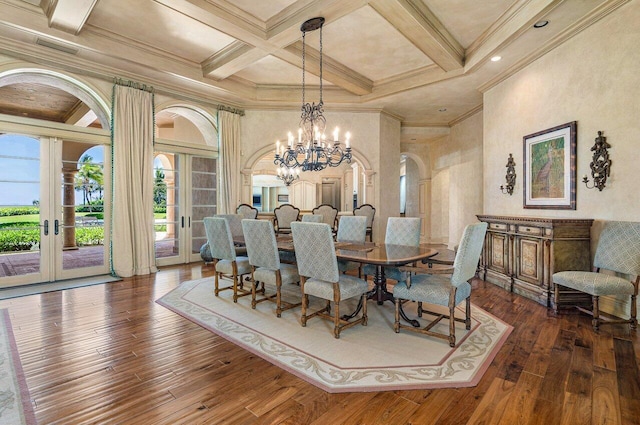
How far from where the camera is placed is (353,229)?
186 inches

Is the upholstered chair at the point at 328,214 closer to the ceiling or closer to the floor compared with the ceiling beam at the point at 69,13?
closer to the floor

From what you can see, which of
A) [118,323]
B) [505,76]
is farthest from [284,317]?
[505,76]

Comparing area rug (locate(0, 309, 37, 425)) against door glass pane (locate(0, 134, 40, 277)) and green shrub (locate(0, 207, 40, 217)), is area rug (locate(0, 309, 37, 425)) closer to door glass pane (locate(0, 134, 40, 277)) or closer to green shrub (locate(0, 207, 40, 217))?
door glass pane (locate(0, 134, 40, 277))

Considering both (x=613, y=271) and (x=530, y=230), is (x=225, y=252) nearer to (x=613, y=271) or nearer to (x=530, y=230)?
(x=530, y=230)

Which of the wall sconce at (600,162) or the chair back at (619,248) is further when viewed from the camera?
the wall sconce at (600,162)

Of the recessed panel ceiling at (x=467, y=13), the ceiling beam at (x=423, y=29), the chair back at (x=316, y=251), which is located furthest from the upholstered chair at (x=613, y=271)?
the ceiling beam at (x=423, y=29)

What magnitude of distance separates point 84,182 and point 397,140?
655 centimetres

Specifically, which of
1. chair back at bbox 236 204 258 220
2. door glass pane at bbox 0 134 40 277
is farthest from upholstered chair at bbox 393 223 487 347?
door glass pane at bbox 0 134 40 277

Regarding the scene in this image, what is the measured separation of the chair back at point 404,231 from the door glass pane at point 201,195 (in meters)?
4.13

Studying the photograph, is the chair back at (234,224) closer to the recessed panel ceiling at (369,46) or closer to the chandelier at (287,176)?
the chandelier at (287,176)

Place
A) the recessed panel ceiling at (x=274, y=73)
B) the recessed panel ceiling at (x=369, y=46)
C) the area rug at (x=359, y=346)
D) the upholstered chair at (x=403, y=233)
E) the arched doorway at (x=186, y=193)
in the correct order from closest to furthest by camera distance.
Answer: the area rug at (x=359, y=346)
the upholstered chair at (x=403, y=233)
the recessed panel ceiling at (x=369, y=46)
the recessed panel ceiling at (x=274, y=73)
the arched doorway at (x=186, y=193)

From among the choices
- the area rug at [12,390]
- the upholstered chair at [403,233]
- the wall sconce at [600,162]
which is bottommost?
the area rug at [12,390]

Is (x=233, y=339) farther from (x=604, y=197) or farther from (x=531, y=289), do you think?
(x=604, y=197)

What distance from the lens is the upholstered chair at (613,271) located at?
3094mm
